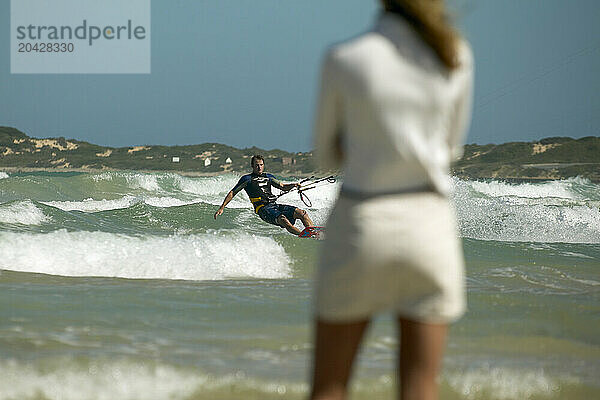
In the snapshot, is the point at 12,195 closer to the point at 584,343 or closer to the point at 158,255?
the point at 158,255

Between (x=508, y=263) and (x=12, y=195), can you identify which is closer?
(x=508, y=263)

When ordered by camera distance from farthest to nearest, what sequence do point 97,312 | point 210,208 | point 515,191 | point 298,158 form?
point 298,158 → point 515,191 → point 210,208 → point 97,312

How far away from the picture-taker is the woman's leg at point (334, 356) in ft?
7.17

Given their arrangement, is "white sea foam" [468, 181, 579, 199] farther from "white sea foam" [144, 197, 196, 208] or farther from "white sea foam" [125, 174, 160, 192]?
"white sea foam" [144, 197, 196, 208]

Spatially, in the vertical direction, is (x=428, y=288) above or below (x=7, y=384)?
above

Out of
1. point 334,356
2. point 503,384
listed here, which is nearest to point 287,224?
point 503,384

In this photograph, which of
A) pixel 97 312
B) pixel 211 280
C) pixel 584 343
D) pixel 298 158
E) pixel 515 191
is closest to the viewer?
pixel 584 343

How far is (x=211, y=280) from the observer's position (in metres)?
9.98

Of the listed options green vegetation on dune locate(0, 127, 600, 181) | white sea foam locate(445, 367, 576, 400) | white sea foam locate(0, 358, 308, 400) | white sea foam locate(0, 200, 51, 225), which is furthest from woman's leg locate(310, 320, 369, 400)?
green vegetation on dune locate(0, 127, 600, 181)

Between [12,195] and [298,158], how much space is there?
136ft

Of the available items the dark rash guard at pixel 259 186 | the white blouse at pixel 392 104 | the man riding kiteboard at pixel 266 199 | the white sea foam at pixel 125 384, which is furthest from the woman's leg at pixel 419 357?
the dark rash guard at pixel 259 186

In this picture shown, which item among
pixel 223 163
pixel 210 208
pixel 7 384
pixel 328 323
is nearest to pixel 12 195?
pixel 210 208

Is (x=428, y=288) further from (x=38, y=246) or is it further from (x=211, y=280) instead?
(x=38, y=246)

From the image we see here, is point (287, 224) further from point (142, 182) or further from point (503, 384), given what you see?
point (142, 182)
